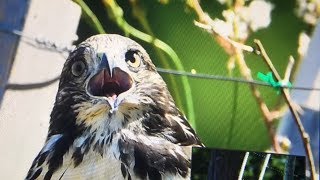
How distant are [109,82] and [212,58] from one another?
1.47ft

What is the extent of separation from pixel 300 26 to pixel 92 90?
3.00 feet

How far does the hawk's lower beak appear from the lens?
197 centimetres

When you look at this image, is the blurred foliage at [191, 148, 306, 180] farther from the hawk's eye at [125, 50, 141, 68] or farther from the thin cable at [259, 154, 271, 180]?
the hawk's eye at [125, 50, 141, 68]

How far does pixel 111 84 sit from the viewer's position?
77.7 inches

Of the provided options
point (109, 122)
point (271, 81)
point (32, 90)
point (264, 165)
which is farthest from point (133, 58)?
point (264, 165)

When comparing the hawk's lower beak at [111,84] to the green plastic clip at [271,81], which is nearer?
the hawk's lower beak at [111,84]

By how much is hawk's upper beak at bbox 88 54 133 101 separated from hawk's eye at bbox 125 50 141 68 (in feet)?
0.19

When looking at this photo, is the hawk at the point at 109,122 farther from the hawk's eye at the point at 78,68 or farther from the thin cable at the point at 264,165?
the thin cable at the point at 264,165

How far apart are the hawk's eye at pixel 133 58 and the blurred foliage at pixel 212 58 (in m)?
0.06

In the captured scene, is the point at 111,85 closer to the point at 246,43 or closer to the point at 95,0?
the point at 95,0

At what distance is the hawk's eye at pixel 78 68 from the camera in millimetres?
2004

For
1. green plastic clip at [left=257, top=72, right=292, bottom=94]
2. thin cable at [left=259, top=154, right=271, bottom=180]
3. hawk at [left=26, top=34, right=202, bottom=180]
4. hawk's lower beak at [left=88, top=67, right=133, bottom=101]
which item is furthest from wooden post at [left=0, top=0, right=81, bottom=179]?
thin cable at [left=259, top=154, right=271, bottom=180]

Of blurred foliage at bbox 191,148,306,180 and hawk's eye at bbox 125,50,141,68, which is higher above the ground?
hawk's eye at bbox 125,50,141,68

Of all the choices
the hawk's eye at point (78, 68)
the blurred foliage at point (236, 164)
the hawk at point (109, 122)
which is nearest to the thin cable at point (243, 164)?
the blurred foliage at point (236, 164)
